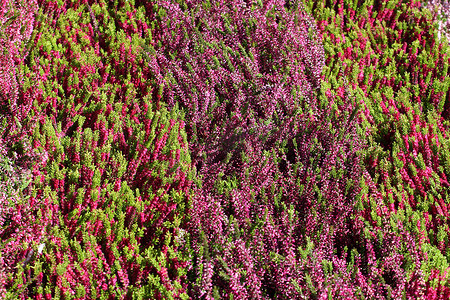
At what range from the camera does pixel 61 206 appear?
1.97 meters

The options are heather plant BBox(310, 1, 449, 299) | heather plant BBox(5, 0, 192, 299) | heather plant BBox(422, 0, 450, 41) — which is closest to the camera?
heather plant BBox(5, 0, 192, 299)

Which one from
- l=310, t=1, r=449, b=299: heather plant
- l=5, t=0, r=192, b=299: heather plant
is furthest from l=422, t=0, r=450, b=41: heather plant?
l=5, t=0, r=192, b=299: heather plant

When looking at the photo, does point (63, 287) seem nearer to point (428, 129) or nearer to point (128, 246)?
point (128, 246)

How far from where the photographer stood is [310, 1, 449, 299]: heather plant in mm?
2094

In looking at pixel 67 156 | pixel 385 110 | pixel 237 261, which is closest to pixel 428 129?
pixel 385 110

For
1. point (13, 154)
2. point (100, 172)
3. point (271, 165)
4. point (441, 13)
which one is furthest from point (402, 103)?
point (13, 154)

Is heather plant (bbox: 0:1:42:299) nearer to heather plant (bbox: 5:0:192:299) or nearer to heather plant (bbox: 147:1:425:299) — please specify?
heather plant (bbox: 5:0:192:299)

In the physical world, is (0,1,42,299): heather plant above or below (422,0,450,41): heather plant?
below

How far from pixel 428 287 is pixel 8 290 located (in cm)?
168

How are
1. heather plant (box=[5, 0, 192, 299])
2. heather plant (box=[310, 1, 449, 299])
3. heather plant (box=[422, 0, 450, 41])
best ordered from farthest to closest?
heather plant (box=[422, 0, 450, 41]), heather plant (box=[310, 1, 449, 299]), heather plant (box=[5, 0, 192, 299])

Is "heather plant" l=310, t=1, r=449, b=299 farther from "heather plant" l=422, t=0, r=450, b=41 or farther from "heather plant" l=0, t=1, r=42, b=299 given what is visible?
"heather plant" l=0, t=1, r=42, b=299

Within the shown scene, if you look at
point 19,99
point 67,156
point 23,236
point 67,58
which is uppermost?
point 67,58

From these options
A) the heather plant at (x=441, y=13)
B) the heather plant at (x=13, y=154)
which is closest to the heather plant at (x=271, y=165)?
the heather plant at (x=13, y=154)

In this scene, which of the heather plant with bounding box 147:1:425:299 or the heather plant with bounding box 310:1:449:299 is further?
the heather plant with bounding box 310:1:449:299
